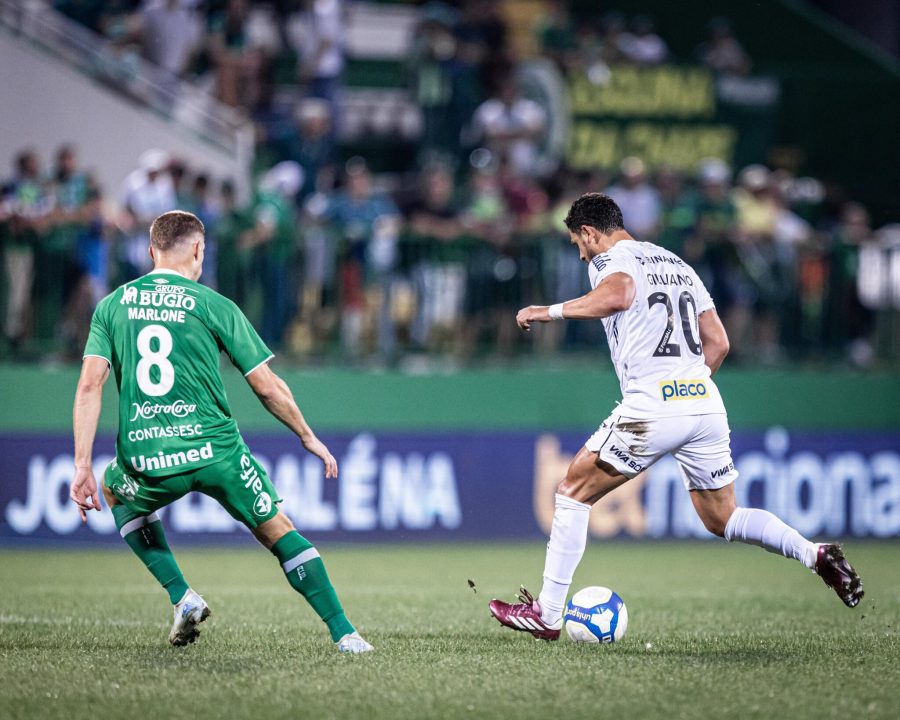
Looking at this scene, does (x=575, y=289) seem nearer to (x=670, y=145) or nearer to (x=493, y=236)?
(x=493, y=236)

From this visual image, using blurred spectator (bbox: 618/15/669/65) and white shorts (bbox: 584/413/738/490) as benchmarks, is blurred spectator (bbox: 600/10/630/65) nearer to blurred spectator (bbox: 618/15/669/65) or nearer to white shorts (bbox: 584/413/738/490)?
blurred spectator (bbox: 618/15/669/65)

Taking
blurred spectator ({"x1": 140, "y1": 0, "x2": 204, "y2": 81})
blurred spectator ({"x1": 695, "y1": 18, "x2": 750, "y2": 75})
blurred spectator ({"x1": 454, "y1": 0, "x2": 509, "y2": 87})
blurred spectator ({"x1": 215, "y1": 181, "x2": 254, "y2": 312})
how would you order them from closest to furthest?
1. blurred spectator ({"x1": 215, "y1": 181, "x2": 254, "y2": 312})
2. blurred spectator ({"x1": 140, "y1": 0, "x2": 204, "y2": 81})
3. blurred spectator ({"x1": 454, "y1": 0, "x2": 509, "y2": 87})
4. blurred spectator ({"x1": 695, "y1": 18, "x2": 750, "y2": 75})

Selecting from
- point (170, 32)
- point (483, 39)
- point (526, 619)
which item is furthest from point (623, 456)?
point (483, 39)

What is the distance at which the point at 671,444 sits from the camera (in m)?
8.45

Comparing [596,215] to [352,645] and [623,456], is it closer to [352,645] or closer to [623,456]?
[623,456]

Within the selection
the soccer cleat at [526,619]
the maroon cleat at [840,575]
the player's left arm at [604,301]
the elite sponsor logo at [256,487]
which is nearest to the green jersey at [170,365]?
the elite sponsor logo at [256,487]

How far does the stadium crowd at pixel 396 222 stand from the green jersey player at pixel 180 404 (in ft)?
25.4

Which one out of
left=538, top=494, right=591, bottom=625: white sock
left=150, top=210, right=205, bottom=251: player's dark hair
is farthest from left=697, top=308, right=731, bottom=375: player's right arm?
left=150, top=210, right=205, bottom=251: player's dark hair

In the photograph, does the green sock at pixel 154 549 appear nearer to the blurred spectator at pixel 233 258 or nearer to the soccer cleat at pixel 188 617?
the soccer cleat at pixel 188 617

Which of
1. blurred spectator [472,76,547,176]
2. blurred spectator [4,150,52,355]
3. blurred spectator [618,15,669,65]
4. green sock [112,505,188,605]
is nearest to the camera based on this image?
green sock [112,505,188,605]

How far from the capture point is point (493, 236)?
54.9 feet

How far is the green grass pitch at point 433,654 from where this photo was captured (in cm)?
646

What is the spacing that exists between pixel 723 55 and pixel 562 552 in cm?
1627

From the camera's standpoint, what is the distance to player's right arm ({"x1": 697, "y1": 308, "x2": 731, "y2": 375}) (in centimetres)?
884
